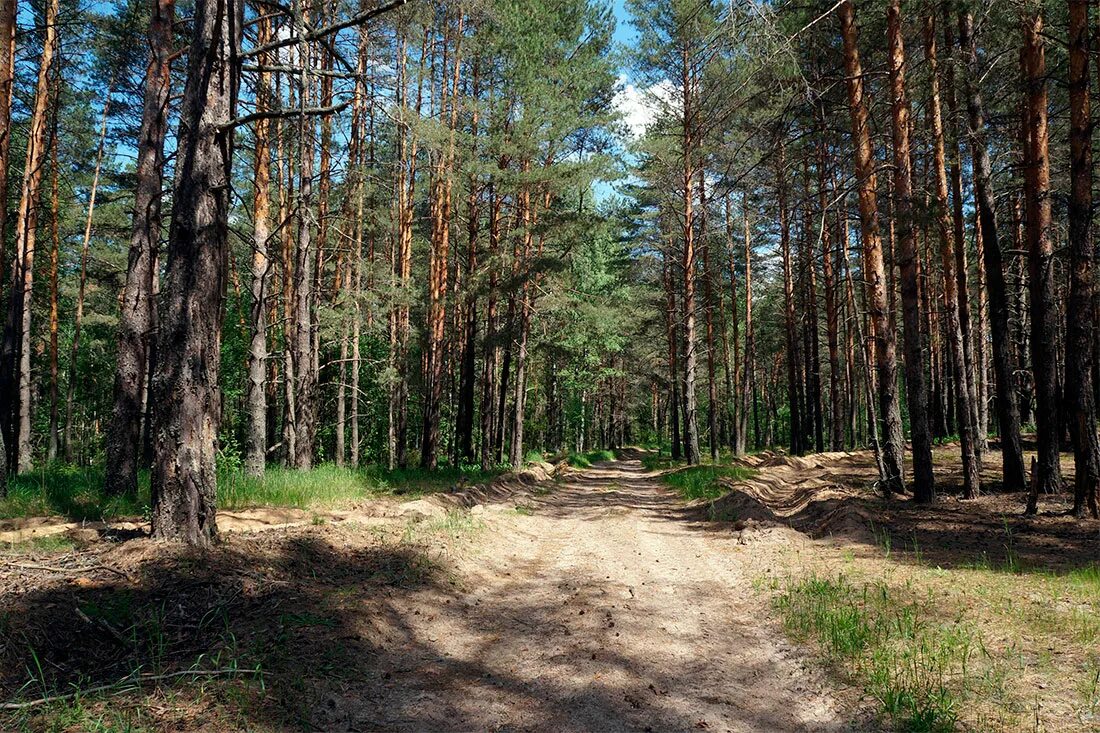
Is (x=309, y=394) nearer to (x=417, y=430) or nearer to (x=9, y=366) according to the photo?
(x=9, y=366)

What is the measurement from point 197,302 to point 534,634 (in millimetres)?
4230

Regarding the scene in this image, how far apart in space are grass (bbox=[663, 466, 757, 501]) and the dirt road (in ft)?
17.8

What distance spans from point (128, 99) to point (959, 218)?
2448cm

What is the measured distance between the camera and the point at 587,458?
32.0 meters

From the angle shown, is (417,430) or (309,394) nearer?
(309,394)

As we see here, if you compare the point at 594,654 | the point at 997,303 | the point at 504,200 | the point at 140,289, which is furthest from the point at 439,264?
the point at 594,654

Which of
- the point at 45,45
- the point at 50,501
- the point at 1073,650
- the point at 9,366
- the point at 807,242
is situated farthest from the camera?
the point at 807,242

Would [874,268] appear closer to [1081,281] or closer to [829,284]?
[1081,281]

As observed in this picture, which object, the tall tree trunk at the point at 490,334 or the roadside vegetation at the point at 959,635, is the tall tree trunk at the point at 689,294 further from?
the roadside vegetation at the point at 959,635

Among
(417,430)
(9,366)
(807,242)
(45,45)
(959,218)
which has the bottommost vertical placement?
(417,430)

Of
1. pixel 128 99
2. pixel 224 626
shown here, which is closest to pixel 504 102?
pixel 128 99

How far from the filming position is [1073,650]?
3.80m

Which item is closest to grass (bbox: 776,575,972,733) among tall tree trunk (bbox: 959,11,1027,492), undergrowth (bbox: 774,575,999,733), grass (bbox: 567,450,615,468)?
undergrowth (bbox: 774,575,999,733)

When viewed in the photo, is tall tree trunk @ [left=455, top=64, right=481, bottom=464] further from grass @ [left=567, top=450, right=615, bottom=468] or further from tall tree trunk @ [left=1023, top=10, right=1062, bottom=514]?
tall tree trunk @ [left=1023, top=10, right=1062, bottom=514]
